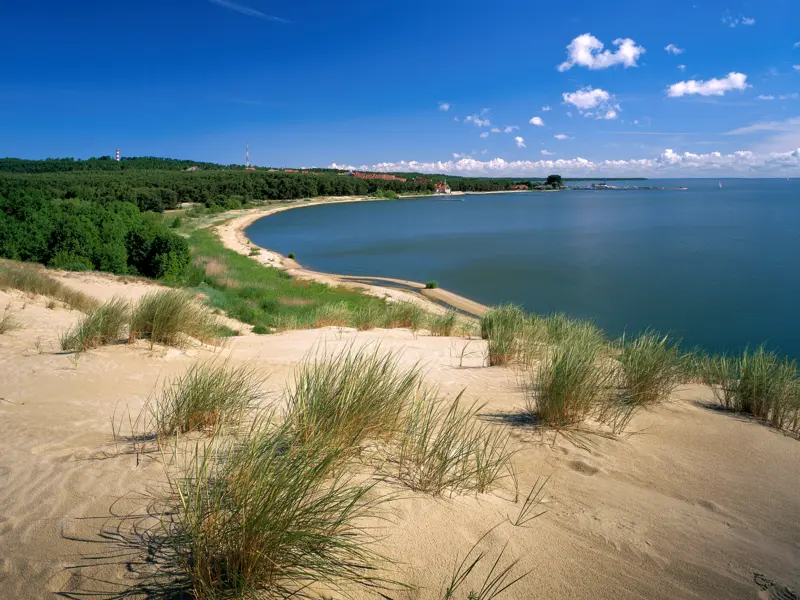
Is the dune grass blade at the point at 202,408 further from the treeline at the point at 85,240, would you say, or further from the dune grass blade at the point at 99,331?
the treeline at the point at 85,240

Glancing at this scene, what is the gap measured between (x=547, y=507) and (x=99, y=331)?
6.15m

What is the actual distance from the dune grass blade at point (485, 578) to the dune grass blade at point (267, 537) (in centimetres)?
35

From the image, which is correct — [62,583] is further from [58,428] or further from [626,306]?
[626,306]

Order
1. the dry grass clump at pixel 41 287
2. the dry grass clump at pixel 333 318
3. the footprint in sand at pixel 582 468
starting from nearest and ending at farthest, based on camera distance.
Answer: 1. the footprint in sand at pixel 582 468
2. the dry grass clump at pixel 333 318
3. the dry grass clump at pixel 41 287

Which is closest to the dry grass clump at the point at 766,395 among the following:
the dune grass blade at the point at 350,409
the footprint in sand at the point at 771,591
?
the footprint in sand at the point at 771,591

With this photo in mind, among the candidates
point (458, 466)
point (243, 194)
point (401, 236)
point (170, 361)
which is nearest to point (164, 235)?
point (170, 361)

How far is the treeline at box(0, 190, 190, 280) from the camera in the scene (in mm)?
20922

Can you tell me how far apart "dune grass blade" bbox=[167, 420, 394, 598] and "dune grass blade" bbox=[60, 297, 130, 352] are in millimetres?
4974

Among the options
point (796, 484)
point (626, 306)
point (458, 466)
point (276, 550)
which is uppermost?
point (276, 550)

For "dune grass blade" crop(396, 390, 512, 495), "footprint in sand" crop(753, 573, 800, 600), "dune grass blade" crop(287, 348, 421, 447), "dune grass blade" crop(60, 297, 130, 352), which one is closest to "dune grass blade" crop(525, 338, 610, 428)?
"dune grass blade" crop(396, 390, 512, 495)

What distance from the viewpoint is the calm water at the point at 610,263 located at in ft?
75.9

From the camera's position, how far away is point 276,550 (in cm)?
224

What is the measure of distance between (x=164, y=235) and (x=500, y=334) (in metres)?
20.0

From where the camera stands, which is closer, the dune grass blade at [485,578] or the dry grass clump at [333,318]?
the dune grass blade at [485,578]
